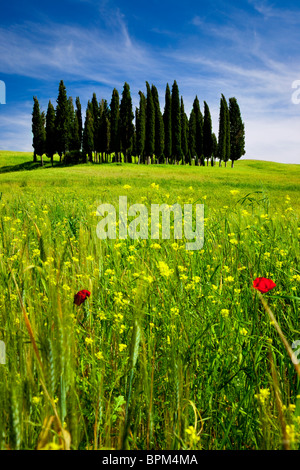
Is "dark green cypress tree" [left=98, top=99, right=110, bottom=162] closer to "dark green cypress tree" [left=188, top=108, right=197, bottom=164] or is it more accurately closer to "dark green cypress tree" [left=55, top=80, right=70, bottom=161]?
"dark green cypress tree" [left=55, top=80, right=70, bottom=161]

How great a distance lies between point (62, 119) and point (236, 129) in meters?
29.2

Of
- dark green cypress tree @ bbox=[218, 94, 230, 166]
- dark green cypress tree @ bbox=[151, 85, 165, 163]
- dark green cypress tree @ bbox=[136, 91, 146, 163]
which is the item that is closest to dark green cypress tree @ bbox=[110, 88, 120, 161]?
dark green cypress tree @ bbox=[136, 91, 146, 163]

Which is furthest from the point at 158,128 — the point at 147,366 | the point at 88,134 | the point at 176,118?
the point at 147,366

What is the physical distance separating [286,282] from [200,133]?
164 feet

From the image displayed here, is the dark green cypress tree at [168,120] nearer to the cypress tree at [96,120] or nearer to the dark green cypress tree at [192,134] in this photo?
the dark green cypress tree at [192,134]

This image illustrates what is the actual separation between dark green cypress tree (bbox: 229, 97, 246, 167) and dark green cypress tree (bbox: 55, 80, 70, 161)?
27.9m

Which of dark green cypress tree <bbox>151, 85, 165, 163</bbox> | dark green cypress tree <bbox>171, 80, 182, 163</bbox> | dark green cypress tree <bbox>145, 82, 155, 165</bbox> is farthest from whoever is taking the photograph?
dark green cypress tree <bbox>171, 80, 182, 163</bbox>

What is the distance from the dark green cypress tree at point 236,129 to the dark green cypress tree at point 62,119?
2793 cm

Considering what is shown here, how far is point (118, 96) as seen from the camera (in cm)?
4300

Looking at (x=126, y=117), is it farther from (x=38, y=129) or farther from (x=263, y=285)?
(x=263, y=285)

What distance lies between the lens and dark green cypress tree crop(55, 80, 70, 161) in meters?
40.6

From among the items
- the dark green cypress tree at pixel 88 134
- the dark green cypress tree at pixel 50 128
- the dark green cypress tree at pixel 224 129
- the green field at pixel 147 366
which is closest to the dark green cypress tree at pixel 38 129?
the dark green cypress tree at pixel 50 128
